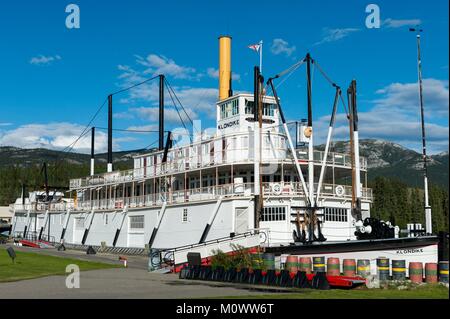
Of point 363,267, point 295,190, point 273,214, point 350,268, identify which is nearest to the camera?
point 363,267

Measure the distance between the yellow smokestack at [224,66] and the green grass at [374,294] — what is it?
27.6 m

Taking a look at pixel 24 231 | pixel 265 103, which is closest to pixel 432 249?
pixel 265 103

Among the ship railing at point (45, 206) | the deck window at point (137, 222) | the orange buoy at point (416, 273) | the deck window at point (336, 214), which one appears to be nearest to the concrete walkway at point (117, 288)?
the orange buoy at point (416, 273)

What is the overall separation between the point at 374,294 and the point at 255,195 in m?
15.7

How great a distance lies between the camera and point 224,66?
44.8 metres

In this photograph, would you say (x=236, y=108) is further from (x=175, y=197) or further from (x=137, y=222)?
(x=137, y=222)

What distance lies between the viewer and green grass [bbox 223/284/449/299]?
52.5ft

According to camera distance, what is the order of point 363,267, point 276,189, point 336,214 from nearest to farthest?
point 363,267
point 276,189
point 336,214

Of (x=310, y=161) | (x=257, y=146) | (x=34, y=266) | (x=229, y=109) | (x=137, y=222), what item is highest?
(x=229, y=109)

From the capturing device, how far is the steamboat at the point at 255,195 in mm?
29384

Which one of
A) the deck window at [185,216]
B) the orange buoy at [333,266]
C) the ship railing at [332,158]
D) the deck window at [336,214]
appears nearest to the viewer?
the orange buoy at [333,266]

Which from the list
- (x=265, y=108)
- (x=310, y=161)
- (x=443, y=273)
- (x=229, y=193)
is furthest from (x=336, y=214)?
(x=443, y=273)

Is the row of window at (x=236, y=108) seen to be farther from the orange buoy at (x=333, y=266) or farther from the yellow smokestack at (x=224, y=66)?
the orange buoy at (x=333, y=266)

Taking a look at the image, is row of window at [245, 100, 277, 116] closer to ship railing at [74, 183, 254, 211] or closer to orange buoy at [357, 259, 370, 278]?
ship railing at [74, 183, 254, 211]
